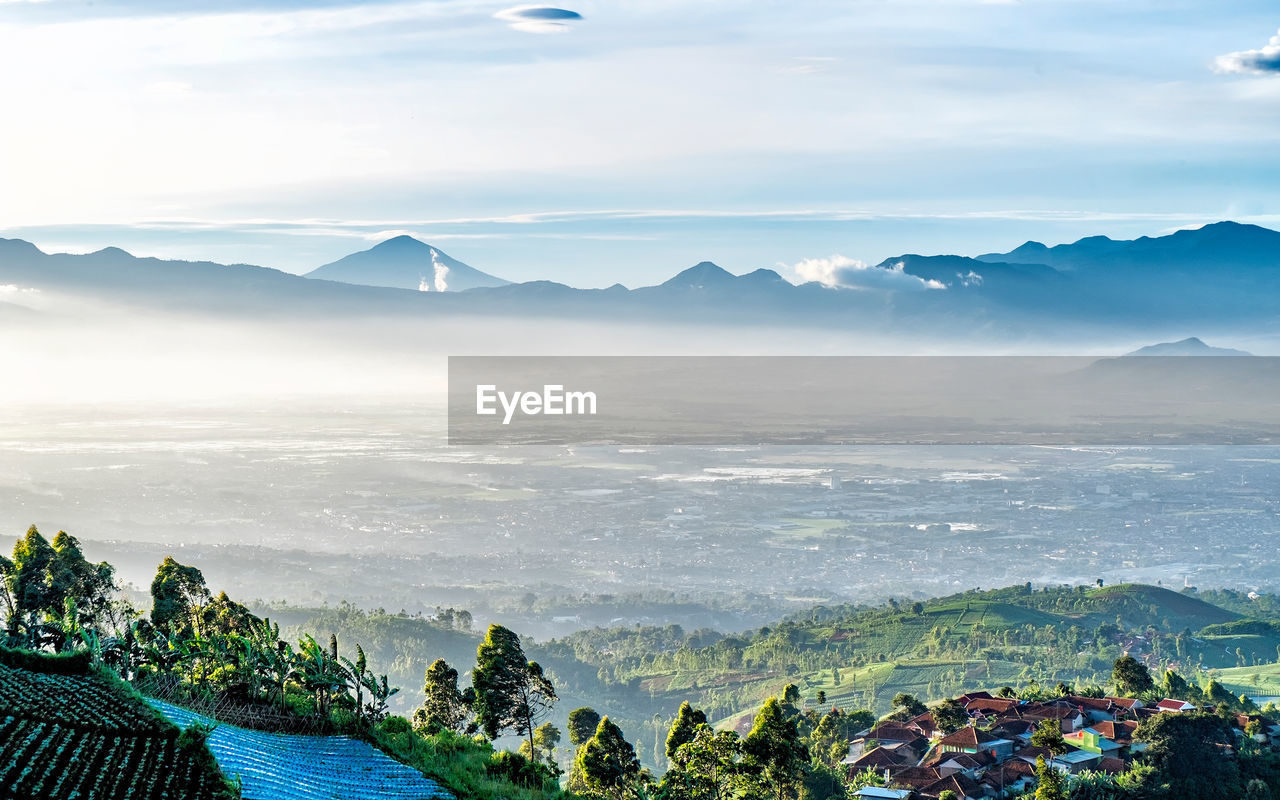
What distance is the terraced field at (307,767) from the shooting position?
1648 cm

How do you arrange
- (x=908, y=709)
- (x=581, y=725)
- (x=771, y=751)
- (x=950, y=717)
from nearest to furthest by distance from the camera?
(x=771, y=751)
(x=581, y=725)
(x=950, y=717)
(x=908, y=709)

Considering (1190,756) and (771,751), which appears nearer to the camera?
(771,751)

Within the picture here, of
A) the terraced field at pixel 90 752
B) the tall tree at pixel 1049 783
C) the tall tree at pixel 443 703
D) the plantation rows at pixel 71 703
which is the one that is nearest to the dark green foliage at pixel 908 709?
the tall tree at pixel 1049 783

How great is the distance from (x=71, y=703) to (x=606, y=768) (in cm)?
1076

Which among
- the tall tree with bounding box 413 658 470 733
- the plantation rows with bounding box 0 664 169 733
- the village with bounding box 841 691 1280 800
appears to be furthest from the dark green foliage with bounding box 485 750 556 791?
the village with bounding box 841 691 1280 800

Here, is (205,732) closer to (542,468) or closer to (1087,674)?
(1087,674)

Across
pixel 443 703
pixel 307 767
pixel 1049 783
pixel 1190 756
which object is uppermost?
pixel 307 767

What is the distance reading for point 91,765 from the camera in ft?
48.1

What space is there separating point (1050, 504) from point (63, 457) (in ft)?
457

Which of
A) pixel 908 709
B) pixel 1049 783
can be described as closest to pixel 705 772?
pixel 1049 783

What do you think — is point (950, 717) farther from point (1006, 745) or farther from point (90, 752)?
point (90, 752)

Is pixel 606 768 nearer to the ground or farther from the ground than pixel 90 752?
nearer to the ground

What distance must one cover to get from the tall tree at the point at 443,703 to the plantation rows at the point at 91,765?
991 centimetres

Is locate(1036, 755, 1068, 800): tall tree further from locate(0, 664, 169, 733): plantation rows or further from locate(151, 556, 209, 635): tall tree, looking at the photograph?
locate(0, 664, 169, 733): plantation rows
